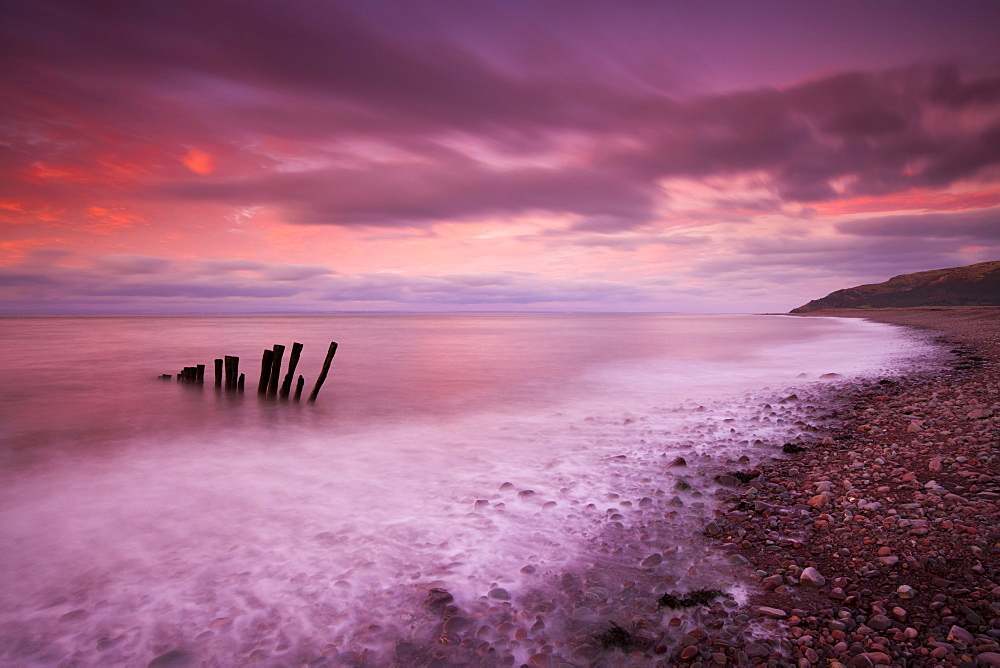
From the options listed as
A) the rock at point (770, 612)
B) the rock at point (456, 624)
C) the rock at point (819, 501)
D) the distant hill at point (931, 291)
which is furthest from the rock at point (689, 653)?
the distant hill at point (931, 291)

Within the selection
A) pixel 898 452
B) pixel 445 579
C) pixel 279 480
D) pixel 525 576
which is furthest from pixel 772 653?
pixel 279 480

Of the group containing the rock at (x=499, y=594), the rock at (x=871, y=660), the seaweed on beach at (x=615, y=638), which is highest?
the rock at (x=871, y=660)

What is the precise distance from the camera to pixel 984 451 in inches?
244

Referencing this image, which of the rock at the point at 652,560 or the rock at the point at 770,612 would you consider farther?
the rock at the point at 652,560

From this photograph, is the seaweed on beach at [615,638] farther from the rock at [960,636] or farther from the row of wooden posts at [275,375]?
the row of wooden posts at [275,375]

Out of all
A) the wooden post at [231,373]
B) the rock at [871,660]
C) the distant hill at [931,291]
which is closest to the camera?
the rock at [871,660]

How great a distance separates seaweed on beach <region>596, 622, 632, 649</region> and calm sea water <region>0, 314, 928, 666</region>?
3.7 inches

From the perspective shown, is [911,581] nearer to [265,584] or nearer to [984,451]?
[984,451]

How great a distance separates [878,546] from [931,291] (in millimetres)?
170622

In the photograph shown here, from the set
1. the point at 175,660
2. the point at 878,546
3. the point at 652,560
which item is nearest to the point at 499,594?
the point at 652,560

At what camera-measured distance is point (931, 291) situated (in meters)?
130

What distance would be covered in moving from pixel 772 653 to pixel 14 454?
13.0 m

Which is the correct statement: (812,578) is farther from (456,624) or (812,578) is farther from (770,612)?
(456,624)

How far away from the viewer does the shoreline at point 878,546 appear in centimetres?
318
